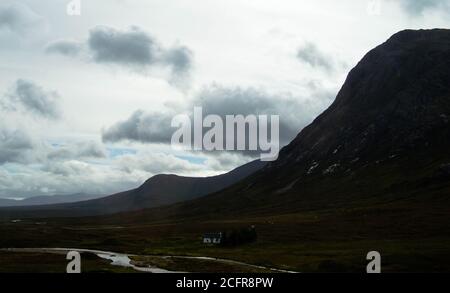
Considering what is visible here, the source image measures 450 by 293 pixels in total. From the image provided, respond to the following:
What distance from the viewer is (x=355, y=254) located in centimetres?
10131

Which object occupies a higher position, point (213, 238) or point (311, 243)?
point (213, 238)

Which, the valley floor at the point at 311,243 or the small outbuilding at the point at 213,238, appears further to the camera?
the small outbuilding at the point at 213,238

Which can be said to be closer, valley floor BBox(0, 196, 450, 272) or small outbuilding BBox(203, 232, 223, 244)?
valley floor BBox(0, 196, 450, 272)

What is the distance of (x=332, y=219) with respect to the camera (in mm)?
178375

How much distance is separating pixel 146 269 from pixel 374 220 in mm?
98463

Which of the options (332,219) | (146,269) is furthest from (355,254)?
(332,219)

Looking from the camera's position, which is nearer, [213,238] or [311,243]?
[311,243]

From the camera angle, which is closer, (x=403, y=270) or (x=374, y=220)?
(x=403, y=270)
